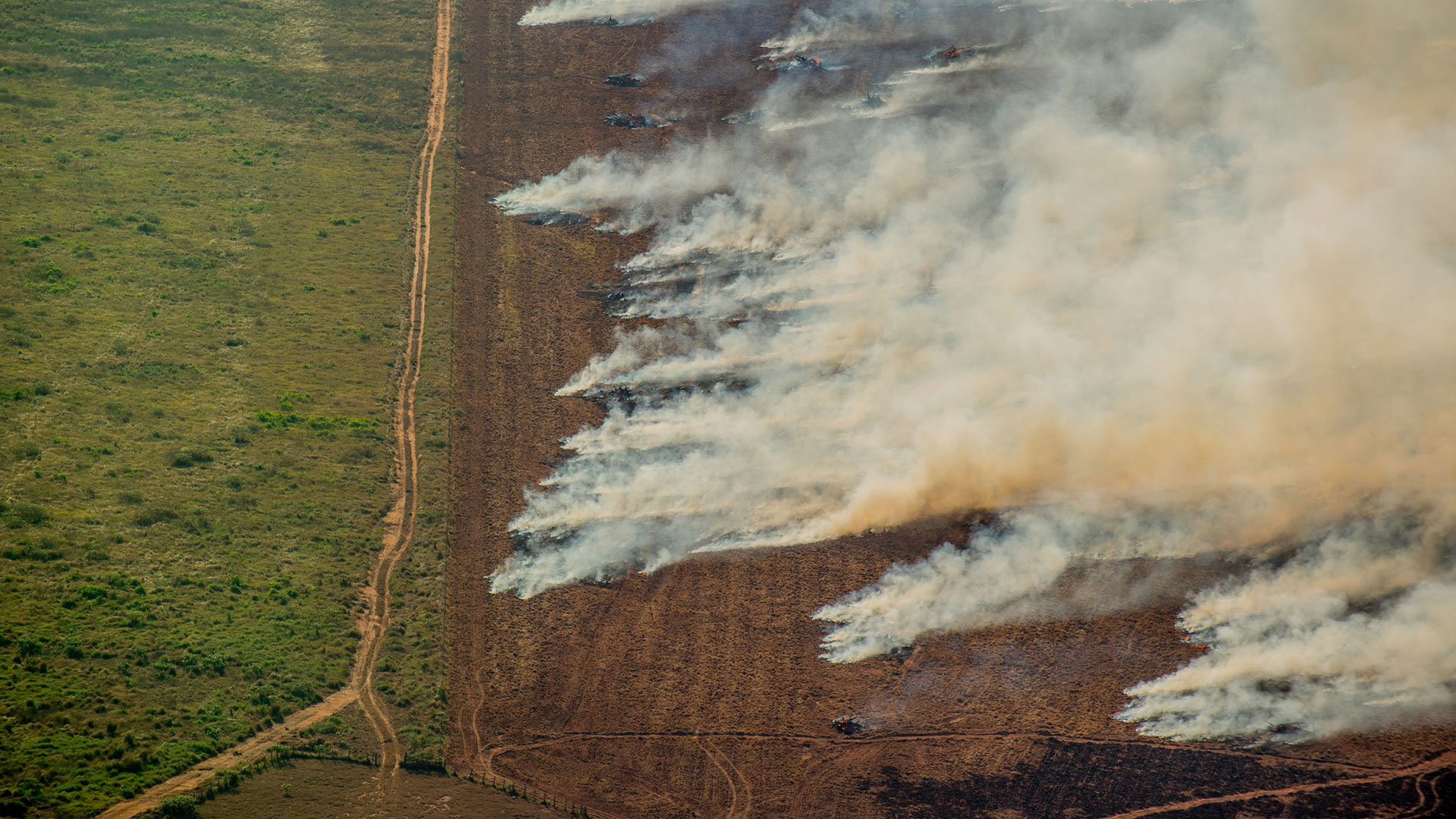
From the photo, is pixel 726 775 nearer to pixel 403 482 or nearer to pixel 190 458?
pixel 403 482

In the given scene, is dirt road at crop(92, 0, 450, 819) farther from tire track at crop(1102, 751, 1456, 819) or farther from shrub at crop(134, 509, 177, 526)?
→ tire track at crop(1102, 751, 1456, 819)

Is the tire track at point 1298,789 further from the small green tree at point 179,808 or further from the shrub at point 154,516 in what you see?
the shrub at point 154,516

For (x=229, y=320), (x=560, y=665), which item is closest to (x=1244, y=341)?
(x=560, y=665)

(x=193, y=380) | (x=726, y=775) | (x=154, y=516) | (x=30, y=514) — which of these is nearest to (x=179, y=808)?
(x=154, y=516)

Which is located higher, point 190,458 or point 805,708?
point 190,458

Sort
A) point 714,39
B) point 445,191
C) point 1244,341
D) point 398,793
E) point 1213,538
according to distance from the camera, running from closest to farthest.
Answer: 1. point 398,793
2. point 1213,538
3. point 1244,341
4. point 445,191
5. point 714,39

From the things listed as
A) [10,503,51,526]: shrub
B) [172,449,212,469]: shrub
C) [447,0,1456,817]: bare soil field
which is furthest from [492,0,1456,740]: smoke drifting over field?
[10,503,51,526]: shrub

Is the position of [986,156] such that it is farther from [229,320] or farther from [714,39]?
[229,320]
